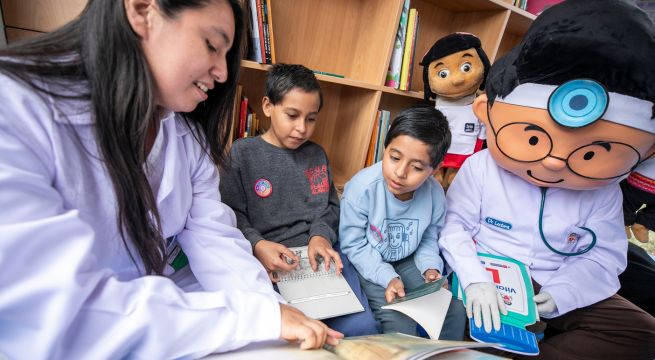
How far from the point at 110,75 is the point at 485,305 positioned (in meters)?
0.96

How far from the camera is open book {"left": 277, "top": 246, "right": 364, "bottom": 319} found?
0.78 metres

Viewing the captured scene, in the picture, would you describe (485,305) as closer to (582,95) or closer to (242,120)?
(582,95)

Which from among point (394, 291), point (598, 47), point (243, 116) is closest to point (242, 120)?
point (243, 116)

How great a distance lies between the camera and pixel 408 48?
143 centimetres

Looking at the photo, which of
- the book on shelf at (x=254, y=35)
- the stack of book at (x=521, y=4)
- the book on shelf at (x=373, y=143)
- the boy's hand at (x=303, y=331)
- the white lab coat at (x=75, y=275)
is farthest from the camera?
the stack of book at (x=521, y=4)

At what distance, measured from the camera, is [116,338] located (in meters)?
0.43

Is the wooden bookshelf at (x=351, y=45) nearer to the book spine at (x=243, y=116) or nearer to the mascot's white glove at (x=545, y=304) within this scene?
the book spine at (x=243, y=116)

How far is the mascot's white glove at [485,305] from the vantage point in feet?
2.70

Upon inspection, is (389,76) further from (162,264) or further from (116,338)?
(116,338)

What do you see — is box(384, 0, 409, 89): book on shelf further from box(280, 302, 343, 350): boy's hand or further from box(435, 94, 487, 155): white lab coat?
box(280, 302, 343, 350): boy's hand

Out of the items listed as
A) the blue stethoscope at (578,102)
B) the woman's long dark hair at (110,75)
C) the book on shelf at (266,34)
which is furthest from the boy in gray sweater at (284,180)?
the blue stethoscope at (578,102)

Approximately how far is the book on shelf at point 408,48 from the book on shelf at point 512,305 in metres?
0.84

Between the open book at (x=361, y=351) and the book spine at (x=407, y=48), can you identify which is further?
the book spine at (x=407, y=48)

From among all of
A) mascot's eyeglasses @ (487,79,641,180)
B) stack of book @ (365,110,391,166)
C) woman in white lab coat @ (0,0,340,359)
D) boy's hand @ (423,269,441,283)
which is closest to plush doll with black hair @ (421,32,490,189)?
stack of book @ (365,110,391,166)
